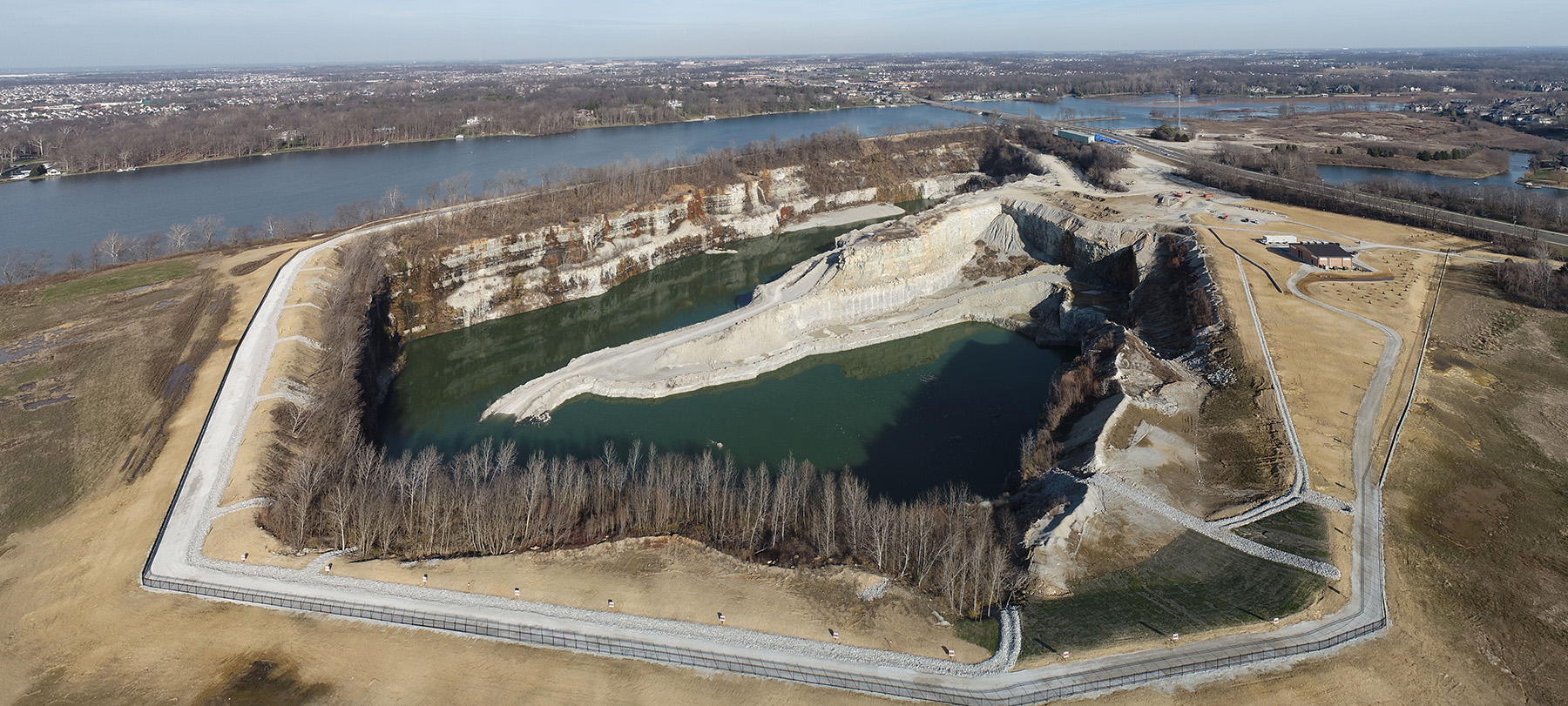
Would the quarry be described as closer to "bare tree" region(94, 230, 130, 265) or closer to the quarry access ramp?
the quarry access ramp

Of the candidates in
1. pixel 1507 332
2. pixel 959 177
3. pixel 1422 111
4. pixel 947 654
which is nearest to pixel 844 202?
pixel 959 177

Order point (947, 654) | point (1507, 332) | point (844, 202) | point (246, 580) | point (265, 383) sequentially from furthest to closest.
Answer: point (844, 202) < point (1507, 332) < point (265, 383) < point (246, 580) < point (947, 654)

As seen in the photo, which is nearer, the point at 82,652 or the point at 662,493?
the point at 82,652

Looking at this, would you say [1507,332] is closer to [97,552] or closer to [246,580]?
[246,580]

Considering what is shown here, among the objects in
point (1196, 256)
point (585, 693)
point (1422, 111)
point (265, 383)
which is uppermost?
point (1422, 111)

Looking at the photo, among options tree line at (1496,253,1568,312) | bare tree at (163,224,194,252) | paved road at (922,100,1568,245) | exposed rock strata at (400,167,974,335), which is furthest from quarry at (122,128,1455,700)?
paved road at (922,100,1568,245)

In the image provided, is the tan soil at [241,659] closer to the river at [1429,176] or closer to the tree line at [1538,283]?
the tree line at [1538,283]

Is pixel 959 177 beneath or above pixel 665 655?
above
